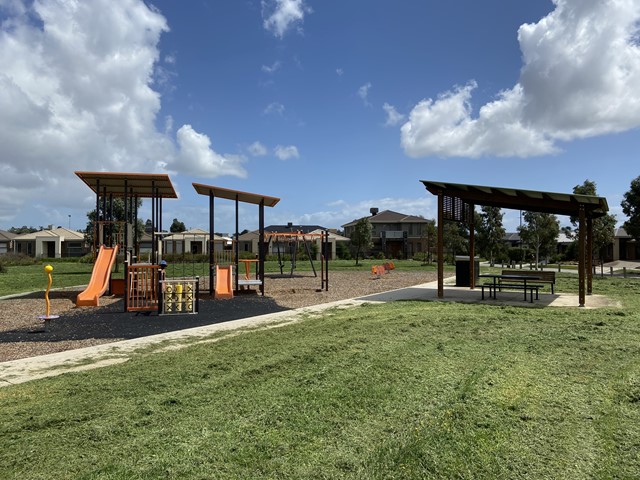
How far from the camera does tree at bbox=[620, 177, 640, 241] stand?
3262cm

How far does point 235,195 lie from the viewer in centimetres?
1606

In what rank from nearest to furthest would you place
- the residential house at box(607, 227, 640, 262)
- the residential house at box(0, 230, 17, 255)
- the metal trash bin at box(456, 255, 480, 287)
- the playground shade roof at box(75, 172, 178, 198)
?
the playground shade roof at box(75, 172, 178, 198), the metal trash bin at box(456, 255, 480, 287), the residential house at box(607, 227, 640, 262), the residential house at box(0, 230, 17, 255)

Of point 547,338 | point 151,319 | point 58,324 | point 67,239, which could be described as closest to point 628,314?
point 547,338

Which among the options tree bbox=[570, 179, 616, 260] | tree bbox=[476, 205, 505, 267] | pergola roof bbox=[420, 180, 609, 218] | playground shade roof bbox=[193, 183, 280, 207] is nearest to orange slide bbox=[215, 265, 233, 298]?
playground shade roof bbox=[193, 183, 280, 207]

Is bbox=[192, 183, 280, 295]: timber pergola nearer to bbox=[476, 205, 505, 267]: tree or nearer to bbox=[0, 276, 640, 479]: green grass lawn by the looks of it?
bbox=[0, 276, 640, 479]: green grass lawn

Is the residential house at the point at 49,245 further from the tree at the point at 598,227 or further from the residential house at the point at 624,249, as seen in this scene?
the residential house at the point at 624,249

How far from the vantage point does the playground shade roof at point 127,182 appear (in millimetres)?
14352

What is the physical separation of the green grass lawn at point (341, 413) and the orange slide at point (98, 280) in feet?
23.2

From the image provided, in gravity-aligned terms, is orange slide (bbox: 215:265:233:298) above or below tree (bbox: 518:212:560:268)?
below

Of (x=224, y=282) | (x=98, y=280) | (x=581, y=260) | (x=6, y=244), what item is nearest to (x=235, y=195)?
(x=224, y=282)

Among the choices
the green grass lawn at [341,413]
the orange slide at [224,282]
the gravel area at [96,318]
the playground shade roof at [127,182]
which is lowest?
the gravel area at [96,318]

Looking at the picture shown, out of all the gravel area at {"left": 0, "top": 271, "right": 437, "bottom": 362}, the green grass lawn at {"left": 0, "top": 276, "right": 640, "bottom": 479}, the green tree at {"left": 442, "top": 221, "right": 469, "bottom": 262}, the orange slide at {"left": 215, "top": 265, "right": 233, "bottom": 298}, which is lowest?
the gravel area at {"left": 0, "top": 271, "right": 437, "bottom": 362}

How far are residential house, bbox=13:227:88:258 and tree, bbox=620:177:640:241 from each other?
200 feet

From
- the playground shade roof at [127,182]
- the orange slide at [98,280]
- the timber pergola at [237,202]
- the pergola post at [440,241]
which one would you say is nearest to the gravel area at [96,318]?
the orange slide at [98,280]
